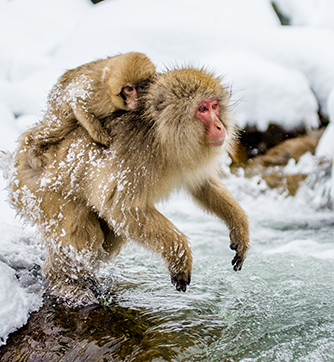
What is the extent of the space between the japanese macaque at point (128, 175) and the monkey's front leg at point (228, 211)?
134 mm

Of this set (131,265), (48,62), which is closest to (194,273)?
(131,265)

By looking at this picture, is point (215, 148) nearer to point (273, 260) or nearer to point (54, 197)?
point (54, 197)

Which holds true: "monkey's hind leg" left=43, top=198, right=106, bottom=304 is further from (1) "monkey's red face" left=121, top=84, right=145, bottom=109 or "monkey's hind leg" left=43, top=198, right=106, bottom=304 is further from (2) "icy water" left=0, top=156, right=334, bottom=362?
(1) "monkey's red face" left=121, top=84, right=145, bottom=109

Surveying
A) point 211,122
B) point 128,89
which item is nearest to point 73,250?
point 128,89

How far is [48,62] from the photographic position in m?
8.05

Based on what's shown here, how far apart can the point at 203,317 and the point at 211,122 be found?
127 centimetres

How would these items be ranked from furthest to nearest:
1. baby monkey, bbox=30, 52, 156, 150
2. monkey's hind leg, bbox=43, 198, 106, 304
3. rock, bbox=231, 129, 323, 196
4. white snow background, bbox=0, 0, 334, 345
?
white snow background, bbox=0, 0, 334, 345
rock, bbox=231, 129, 323, 196
monkey's hind leg, bbox=43, 198, 106, 304
baby monkey, bbox=30, 52, 156, 150

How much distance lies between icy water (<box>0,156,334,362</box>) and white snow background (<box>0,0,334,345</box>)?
8.81 feet

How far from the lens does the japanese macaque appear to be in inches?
113

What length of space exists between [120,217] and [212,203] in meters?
0.88

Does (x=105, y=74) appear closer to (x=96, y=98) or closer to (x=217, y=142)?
(x=96, y=98)

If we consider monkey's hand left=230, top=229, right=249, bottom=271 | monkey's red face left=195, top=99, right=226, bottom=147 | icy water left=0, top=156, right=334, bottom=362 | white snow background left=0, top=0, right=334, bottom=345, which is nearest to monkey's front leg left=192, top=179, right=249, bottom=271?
monkey's hand left=230, top=229, right=249, bottom=271

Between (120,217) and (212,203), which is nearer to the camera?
(120,217)

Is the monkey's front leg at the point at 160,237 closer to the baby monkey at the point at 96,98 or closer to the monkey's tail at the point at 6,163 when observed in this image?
the baby monkey at the point at 96,98
